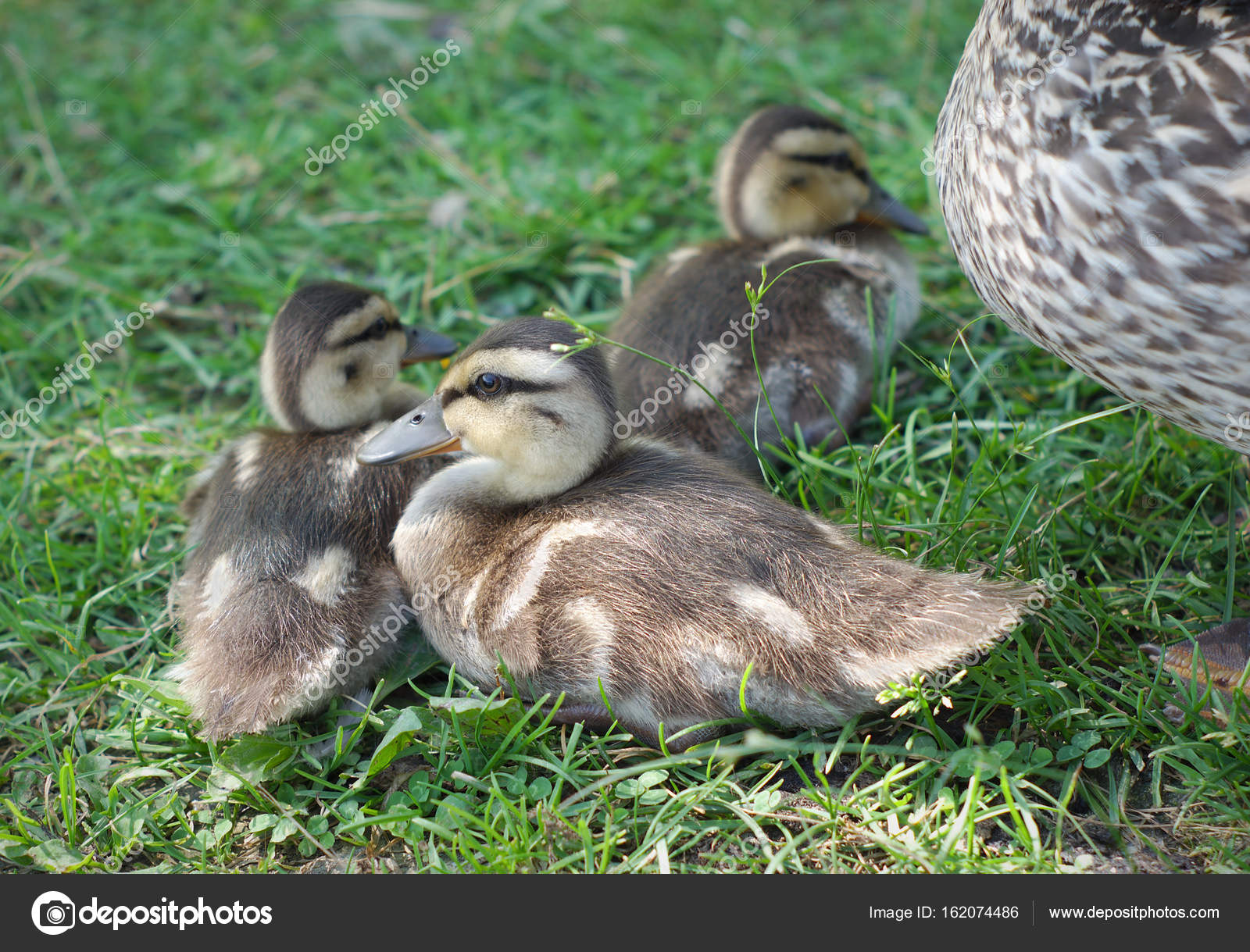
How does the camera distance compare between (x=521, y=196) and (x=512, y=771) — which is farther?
(x=521, y=196)

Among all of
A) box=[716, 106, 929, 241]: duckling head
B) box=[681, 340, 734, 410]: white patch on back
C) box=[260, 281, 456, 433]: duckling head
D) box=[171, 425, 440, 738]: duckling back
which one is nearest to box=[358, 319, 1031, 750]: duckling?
box=[171, 425, 440, 738]: duckling back

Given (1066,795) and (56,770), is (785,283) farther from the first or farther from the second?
(56,770)

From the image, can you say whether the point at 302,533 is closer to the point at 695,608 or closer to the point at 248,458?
the point at 248,458

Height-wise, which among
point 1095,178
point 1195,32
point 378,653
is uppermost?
point 1195,32

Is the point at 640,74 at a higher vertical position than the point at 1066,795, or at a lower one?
higher

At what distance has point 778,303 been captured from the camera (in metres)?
2.73

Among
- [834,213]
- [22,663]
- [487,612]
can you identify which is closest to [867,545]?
[487,612]

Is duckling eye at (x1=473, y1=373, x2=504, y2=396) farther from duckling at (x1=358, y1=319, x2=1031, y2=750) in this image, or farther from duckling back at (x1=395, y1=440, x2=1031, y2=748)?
duckling back at (x1=395, y1=440, x2=1031, y2=748)

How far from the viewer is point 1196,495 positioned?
8.07 ft

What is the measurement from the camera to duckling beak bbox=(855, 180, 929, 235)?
10.3ft

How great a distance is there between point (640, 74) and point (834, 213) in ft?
4.51
